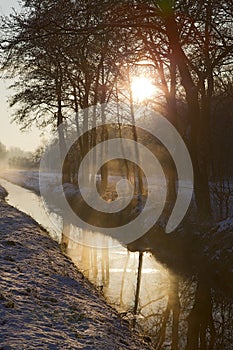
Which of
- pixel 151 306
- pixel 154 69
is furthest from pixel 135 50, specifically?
pixel 151 306

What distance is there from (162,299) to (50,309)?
402 cm

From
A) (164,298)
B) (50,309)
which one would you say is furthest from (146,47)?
(50,309)

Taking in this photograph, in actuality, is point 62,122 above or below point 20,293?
above

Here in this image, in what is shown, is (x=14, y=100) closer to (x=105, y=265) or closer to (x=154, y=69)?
(x=154, y=69)

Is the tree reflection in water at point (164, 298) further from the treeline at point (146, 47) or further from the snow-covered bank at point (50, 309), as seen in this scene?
the treeline at point (146, 47)

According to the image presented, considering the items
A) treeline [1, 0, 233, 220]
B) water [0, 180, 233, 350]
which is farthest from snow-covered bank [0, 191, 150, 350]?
treeline [1, 0, 233, 220]

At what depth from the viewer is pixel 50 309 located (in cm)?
696

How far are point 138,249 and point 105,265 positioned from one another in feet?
8.65

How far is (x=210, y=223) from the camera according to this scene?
15211 millimetres

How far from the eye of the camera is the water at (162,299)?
8.22 m

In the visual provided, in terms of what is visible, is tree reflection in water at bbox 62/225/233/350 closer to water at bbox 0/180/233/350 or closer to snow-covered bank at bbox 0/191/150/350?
water at bbox 0/180/233/350

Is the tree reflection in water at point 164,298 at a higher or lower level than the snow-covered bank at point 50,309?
lower

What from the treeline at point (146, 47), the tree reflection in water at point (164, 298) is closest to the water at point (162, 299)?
the tree reflection in water at point (164, 298)

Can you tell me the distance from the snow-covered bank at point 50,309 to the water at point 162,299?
0.91 m
